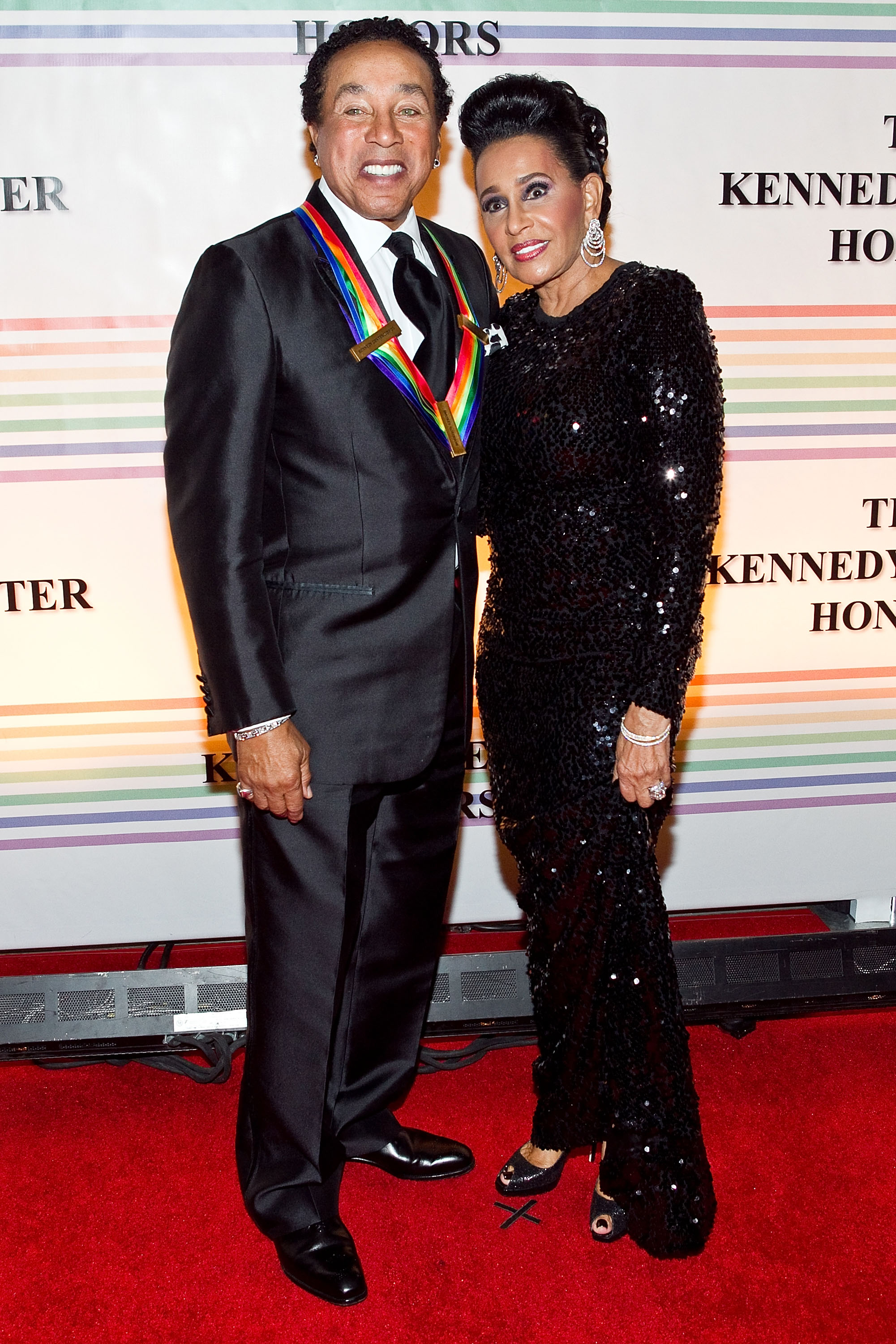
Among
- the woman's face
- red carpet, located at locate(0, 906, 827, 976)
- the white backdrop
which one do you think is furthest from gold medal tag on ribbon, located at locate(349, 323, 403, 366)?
red carpet, located at locate(0, 906, 827, 976)

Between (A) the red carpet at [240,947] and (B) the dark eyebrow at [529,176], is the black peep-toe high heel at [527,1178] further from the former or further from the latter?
(B) the dark eyebrow at [529,176]

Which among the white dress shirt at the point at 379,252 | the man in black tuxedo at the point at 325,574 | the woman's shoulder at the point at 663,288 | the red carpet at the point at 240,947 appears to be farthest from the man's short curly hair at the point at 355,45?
the red carpet at the point at 240,947

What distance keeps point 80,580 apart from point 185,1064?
112cm

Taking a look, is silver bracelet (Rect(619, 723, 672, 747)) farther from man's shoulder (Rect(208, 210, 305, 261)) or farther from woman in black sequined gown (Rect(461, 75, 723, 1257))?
man's shoulder (Rect(208, 210, 305, 261))

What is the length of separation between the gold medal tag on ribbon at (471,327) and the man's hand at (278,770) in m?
0.71

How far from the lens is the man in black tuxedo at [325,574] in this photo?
171 centimetres

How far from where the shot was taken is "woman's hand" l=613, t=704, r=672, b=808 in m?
1.78

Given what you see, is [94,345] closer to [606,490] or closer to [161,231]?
[161,231]

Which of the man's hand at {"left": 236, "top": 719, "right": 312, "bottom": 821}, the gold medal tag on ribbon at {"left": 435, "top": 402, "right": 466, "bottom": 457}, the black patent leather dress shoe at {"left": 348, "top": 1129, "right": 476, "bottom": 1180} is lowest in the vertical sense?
the black patent leather dress shoe at {"left": 348, "top": 1129, "right": 476, "bottom": 1180}

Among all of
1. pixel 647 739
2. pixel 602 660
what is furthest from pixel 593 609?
pixel 647 739

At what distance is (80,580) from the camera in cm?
271

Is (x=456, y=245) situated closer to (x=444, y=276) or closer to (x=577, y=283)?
(x=444, y=276)

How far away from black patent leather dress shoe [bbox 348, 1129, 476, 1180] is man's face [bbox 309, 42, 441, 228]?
1663mm

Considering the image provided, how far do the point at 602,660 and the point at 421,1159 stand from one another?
105cm
